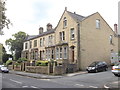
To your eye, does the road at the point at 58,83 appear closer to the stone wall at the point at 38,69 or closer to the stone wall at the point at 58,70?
the stone wall at the point at 58,70

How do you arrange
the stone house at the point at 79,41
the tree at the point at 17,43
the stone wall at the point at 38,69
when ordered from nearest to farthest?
1. the stone wall at the point at 38,69
2. the stone house at the point at 79,41
3. the tree at the point at 17,43

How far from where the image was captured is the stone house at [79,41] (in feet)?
98.6

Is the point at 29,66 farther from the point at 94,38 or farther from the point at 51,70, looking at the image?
the point at 94,38

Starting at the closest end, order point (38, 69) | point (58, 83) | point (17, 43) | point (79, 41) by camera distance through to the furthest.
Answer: point (58, 83) → point (38, 69) → point (79, 41) → point (17, 43)

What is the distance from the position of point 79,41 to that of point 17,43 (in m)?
38.7

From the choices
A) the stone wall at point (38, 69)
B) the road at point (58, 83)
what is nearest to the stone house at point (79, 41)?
the stone wall at point (38, 69)

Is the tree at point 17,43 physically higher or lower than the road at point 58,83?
higher

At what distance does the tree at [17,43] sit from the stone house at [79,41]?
89.6 ft

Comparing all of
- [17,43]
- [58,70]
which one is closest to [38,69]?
[58,70]

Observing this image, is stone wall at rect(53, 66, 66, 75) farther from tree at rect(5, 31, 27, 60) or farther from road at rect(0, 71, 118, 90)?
tree at rect(5, 31, 27, 60)

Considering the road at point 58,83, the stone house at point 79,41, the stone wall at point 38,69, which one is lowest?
the road at point 58,83

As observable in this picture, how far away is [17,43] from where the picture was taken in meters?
64.6

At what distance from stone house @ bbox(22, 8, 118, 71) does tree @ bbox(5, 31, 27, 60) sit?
27.3 m

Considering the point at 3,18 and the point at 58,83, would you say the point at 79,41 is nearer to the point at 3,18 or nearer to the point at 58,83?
the point at 58,83
